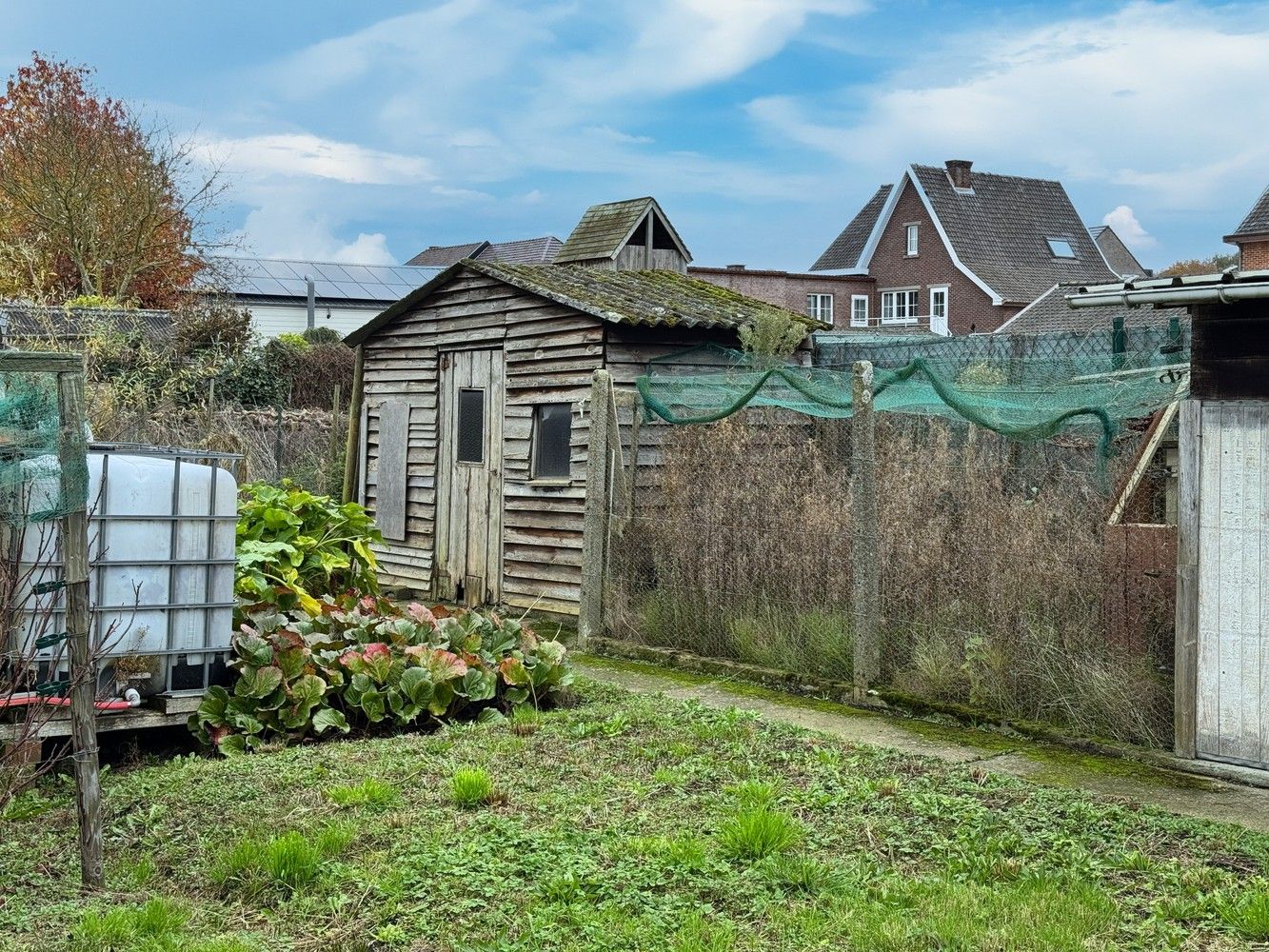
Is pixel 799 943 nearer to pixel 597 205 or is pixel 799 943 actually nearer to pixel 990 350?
pixel 990 350

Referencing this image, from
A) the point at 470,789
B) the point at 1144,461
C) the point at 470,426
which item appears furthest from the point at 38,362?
the point at 470,426

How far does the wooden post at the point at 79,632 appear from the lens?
5.19 meters

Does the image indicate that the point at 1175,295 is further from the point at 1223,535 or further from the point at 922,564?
the point at 922,564

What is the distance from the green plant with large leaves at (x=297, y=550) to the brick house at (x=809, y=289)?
40.3 m

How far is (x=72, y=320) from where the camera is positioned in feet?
80.5

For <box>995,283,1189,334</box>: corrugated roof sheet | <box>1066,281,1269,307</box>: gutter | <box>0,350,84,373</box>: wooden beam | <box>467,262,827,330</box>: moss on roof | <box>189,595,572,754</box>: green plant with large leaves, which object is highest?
<box>995,283,1189,334</box>: corrugated roof sheet

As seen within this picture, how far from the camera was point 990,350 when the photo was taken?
46.1ft

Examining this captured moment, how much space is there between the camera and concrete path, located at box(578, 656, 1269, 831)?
636 centimetres

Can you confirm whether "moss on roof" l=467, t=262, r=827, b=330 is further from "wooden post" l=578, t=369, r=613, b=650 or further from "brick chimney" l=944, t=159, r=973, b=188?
"brick chimney" l=944, t=159, r=973, b=188

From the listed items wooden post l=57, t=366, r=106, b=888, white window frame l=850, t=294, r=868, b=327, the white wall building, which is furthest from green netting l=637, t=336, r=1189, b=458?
white window frame l=850, t=294, r=868, b=327

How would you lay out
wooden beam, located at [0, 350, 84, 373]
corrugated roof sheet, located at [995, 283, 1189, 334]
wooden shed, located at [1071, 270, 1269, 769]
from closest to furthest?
wooden beam, located at [0, 350, 84, 373] < wooden shed, located at [1071, 270, 1269, 769] < corrugated roof sheet, located at [995, 283, 1189, 334]

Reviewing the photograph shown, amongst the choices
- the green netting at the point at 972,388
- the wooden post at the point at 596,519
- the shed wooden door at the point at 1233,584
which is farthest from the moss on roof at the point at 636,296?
the shed wooden door at the point at 1233,584

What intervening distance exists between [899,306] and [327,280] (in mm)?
22302

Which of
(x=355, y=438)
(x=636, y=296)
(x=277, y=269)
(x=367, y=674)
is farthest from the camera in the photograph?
(x=277, y=269)
